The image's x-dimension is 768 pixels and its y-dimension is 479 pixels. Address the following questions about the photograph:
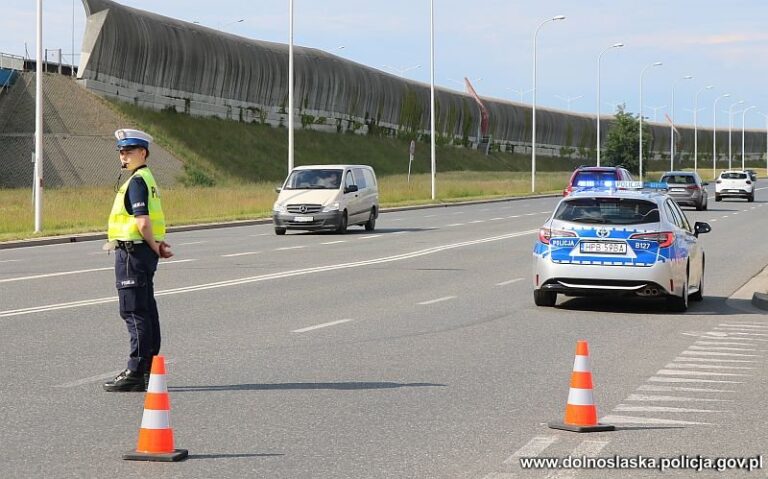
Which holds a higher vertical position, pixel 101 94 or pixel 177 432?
pixel 101 94

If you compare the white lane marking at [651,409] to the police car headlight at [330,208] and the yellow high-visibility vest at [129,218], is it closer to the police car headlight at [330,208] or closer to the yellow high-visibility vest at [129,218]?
the yellow high-visibility vest at [129,218]

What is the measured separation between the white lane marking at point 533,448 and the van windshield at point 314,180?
88.9ft

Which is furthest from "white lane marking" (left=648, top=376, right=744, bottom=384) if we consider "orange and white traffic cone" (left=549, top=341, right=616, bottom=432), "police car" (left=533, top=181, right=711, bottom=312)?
"police car" (left=533, top=181, right=711, bottom=312)

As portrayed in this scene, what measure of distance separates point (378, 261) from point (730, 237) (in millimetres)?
11728

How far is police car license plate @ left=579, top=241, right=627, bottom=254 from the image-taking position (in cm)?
1553

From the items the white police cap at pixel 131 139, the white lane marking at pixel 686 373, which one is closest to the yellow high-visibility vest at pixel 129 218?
the white police cap at pixel 131 139

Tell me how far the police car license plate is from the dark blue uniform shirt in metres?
7.24

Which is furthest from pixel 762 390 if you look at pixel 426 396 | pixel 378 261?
pixel 378 261

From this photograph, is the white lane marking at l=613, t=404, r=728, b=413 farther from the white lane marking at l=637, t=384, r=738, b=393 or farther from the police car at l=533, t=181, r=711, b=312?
the police car at l=533, t=181, r=711, b=312

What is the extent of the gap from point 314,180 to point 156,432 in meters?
28.2

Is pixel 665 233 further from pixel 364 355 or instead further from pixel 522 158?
pixel 522 158

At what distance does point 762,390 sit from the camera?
983 centimetres

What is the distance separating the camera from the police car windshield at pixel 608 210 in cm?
1595

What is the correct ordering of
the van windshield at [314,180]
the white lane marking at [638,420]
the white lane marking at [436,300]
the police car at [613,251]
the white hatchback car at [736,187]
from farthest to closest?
the white hatchback car at [736,187] < the van windshield at [314,180] < the white lane marking at [436,300] < the police car at [613,251] < the white lane marking at [638,420]
